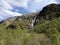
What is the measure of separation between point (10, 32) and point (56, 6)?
104 ft

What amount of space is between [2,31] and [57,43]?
5383 millimetres

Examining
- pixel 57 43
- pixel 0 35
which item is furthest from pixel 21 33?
pixel 57 43

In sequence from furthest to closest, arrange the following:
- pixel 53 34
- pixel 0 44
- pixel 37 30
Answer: pixel 37 30 < pixel 53 34 < pixel 0 44

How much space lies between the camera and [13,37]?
2059 cm

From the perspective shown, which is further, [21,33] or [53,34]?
[53,34]

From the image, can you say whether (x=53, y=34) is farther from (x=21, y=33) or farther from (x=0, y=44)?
(x=0, y=44)

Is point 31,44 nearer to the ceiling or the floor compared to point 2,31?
nearer to the floor

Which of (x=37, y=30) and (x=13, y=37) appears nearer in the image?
(x=13, y=37)

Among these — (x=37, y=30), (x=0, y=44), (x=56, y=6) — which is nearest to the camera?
(x=0, y=44)

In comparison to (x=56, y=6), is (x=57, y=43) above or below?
below

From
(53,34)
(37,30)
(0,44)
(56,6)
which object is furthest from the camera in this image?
(56,6)

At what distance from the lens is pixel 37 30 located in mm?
28703

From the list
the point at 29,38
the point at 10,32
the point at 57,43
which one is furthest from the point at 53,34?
the point at 10,32

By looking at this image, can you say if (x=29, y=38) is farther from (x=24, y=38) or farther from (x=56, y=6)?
(x=56, y=6)
